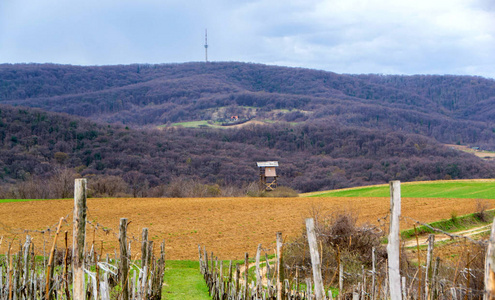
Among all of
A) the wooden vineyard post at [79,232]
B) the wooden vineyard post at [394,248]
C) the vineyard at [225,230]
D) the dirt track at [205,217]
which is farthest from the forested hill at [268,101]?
the wooden vineyard post at [79,232]

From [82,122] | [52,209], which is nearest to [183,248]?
[52,209]

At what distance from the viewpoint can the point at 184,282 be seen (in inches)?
→ 555

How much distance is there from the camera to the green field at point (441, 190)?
35.1m

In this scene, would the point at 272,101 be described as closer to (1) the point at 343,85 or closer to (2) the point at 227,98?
(2) the point at 227,98

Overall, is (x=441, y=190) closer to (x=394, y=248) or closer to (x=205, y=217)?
(x=205, y=217)

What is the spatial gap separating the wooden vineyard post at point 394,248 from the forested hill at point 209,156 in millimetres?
51385

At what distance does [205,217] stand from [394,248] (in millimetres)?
25359

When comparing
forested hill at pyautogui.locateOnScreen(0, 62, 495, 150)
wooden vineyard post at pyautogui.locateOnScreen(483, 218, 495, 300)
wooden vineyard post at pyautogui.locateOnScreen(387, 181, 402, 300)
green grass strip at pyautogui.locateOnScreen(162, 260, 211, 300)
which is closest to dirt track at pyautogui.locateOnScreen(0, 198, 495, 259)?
green grass strip at pyautogui.locateOnScreen(162, 260, 211, 300)

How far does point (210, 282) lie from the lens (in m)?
12.9

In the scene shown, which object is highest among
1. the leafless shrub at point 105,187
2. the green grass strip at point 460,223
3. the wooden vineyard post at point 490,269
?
the wooden vineyard post at point 490,269

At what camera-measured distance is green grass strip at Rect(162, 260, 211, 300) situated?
12.4 m

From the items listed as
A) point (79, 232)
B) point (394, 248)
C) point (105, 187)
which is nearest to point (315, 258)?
point (394, 248)

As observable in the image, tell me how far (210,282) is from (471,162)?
7884 centimetres

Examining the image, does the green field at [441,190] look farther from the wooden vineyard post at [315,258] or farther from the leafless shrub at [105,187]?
the wooden vineyard post at [315,258]
